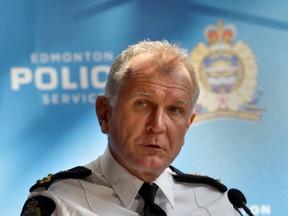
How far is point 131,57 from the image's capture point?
6.30ft

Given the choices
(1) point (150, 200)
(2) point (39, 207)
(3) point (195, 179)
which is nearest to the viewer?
(2) point (39, 207)

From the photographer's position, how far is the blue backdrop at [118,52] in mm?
3037

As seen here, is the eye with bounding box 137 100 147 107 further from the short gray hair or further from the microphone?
the microphone

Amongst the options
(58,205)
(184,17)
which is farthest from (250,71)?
(58,205)

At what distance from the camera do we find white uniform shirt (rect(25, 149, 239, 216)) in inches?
74.6

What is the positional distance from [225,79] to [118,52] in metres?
0.57

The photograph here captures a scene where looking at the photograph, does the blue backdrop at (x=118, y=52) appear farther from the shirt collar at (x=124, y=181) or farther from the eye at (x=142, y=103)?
the eye at (x=142, y=103)

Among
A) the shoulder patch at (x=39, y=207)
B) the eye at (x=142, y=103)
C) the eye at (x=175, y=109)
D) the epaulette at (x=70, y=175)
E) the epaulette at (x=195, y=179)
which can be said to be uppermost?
the eye at (x=142, y=103)

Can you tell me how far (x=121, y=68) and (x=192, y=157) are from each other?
53.5 inches

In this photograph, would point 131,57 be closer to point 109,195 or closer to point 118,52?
point 109,195

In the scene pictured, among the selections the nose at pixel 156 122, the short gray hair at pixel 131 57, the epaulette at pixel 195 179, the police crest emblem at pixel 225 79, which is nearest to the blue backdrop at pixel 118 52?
the police crest emblem at pixel 225 79

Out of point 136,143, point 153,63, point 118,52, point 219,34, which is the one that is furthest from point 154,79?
point 219,34

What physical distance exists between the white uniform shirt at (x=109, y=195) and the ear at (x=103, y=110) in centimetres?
9

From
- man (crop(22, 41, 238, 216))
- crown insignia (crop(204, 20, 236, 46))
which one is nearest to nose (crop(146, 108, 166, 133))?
man (crop(22, 41, 238, 216))
